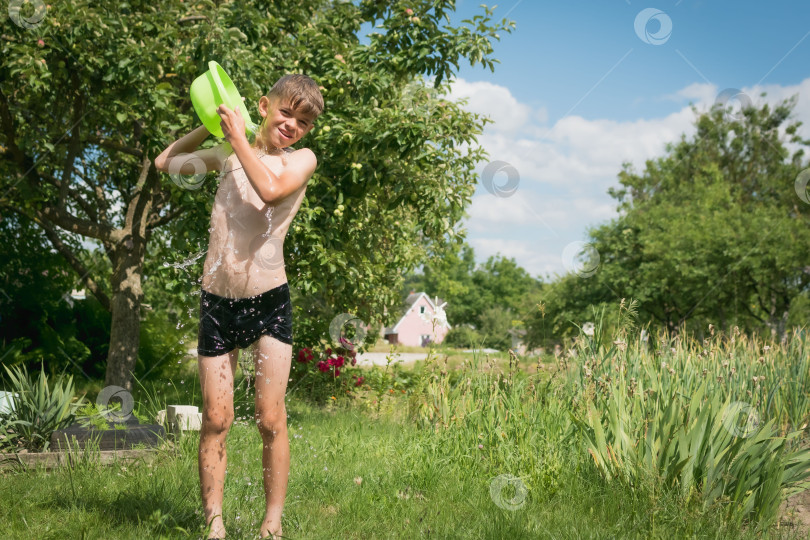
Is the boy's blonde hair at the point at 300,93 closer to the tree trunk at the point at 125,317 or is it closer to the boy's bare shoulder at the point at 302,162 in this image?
the boy's bare shoulder at the point at 302,162

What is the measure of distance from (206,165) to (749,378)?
4582 millimetres

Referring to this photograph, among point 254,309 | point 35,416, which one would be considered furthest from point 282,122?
point 35,416

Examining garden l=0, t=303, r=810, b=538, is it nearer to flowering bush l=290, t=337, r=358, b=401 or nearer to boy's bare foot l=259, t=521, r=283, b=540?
boy's bare foot l=259, t=521, r=283, b=540

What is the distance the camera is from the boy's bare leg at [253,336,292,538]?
274 cm

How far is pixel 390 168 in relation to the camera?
6254 mm

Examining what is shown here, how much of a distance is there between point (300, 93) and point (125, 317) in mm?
5814

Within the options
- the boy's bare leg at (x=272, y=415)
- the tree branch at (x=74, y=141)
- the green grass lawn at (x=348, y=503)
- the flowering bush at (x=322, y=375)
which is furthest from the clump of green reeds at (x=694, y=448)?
the tree branch at (x=74, y=141)

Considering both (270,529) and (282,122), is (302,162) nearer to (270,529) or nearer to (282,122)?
(282,122)

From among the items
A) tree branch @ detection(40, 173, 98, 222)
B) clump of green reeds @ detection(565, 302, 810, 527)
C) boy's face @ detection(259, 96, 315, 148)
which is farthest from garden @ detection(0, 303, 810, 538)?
tree branch @ detection(40, 173, 98, 222)

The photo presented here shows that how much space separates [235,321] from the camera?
2.74 meters

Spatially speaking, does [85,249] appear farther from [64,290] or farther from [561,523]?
[561,523]

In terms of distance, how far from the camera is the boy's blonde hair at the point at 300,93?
2.73 meters

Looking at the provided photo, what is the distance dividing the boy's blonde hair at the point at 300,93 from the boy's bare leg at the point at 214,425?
1077 millimetres

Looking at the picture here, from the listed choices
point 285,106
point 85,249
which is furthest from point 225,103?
point 85,249
